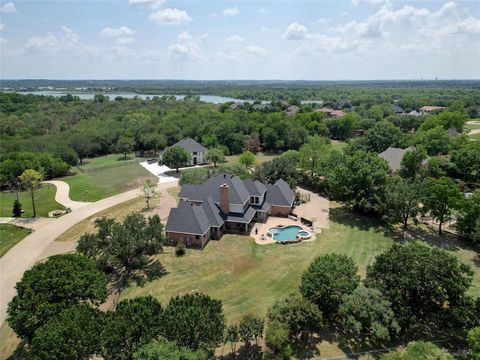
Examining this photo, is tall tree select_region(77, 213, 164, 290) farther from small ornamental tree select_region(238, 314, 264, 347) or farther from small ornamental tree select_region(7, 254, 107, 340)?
small ornamental tree select_region(238, 314, 264, 347)

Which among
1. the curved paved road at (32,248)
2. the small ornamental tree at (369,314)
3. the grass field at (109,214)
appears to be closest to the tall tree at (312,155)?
the grass field at (109,214)

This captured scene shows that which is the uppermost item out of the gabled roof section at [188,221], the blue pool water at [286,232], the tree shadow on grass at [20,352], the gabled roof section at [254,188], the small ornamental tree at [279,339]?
the gabled roof section at [254,188]

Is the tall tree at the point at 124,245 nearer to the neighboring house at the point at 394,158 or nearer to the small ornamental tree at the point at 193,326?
the small ornamental tree at the point at 193,326

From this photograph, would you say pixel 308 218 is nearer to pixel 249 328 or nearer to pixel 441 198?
pixel 441 198

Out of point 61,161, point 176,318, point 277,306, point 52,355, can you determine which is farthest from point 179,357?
point 61,161

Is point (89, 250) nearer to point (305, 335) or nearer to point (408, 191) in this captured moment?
point (305, 335)

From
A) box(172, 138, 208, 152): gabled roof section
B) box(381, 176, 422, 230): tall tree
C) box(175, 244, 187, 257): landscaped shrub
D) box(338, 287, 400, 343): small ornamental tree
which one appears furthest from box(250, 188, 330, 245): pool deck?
box(172, 138, 208, 152): gabled roof section
